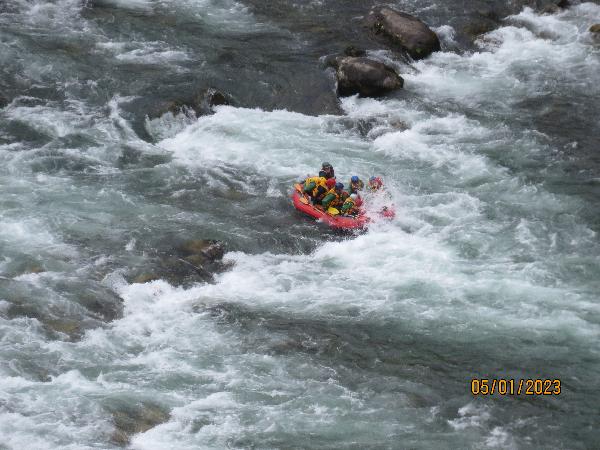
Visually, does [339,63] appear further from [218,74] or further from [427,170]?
[427,170]

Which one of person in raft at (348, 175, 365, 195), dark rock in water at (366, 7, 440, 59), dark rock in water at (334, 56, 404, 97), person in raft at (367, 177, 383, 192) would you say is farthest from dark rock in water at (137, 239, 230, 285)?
dark rock in water at (366, 7, 440, 59)

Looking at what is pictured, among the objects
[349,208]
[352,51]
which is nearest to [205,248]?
[349,208]

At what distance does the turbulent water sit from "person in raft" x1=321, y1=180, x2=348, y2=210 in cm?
57

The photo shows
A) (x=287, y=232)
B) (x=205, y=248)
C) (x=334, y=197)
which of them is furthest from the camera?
(x=334, y=197)

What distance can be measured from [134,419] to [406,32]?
13109 millimetres

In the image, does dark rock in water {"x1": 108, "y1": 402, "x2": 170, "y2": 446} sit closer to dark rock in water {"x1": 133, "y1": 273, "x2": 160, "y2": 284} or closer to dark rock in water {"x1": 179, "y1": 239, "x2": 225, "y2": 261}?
dark rock in water {"x1": 133, "y1": 273, "x2": 160, "y2": 284}

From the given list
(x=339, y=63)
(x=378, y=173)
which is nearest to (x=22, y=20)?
(x=339, y=63)

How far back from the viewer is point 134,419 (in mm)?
10656

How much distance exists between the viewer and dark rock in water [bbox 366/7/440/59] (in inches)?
803

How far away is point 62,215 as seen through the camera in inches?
577

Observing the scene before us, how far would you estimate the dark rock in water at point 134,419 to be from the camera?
1040 cm
